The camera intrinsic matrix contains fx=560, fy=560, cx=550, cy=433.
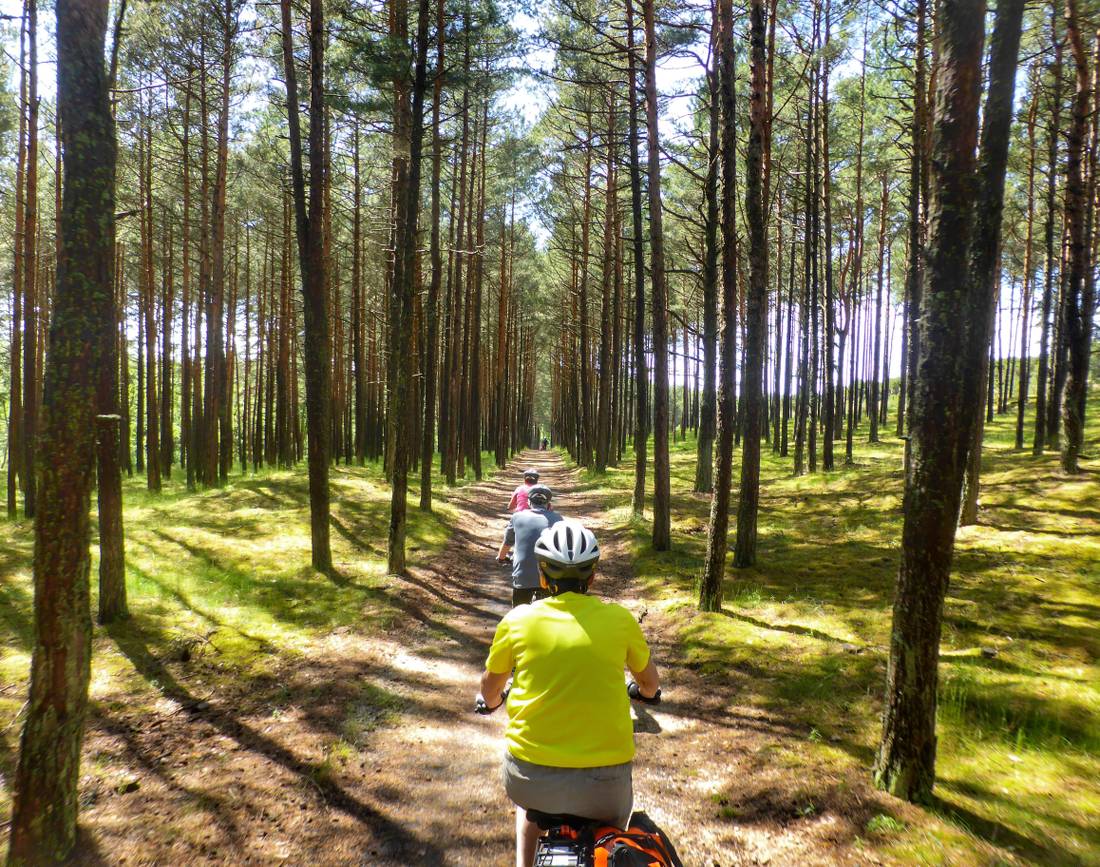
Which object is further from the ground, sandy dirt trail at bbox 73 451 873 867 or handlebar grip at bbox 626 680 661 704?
handlebar grip at bbox 626 680 661 704

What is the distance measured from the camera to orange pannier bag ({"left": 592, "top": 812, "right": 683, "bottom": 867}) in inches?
68.1

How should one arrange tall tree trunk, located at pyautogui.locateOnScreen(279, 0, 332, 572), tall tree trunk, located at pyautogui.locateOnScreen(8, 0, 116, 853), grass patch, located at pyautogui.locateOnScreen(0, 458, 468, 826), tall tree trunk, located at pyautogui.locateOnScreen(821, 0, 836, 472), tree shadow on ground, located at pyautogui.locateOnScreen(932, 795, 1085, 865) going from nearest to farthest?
tree shadow on ground, located at pyautogui.locateOnScreen(932, 795, 1085, 865) < tall tree trunk, located at pyautogui.locateOnScreen(8, 0, 116, 853) < grass patch, located at pyautogui.locateOnScreen(0, 458, 468, 826) < tall tree trunk, located at pyautogui.locateOnScreen(279, 0, 332, 572) < tall tree trunk, located at pyautogui.locateOnScreen(821, 0, 836, 472)

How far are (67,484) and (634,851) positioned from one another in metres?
3.76

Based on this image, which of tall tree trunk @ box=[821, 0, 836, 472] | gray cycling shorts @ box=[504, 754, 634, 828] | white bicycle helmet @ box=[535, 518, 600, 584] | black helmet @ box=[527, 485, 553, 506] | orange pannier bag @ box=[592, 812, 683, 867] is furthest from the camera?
tall tree trunk @ box=[821, 0, 836, 472]

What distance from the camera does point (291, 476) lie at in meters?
19.5

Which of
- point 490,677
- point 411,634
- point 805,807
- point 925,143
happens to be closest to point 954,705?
point 805,807

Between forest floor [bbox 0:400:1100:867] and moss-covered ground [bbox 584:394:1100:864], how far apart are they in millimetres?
26

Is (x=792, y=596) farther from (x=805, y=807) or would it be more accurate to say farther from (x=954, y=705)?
(x=805, y=807)

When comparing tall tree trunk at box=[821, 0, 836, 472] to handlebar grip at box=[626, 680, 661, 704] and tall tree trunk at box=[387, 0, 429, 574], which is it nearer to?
tall tree trunk at box=[387, 0, 429, 574]

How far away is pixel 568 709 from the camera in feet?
7.23

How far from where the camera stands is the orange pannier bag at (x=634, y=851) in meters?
1.73

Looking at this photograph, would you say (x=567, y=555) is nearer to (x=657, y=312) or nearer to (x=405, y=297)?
(x=405, y=297)

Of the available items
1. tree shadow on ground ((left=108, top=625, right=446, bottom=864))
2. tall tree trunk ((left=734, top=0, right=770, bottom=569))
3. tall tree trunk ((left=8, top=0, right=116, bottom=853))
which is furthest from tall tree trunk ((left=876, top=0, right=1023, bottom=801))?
tall tree trunk ((left=8, top=0, right=116, bottom=853))

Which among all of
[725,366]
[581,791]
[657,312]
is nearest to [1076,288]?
[657,312]
